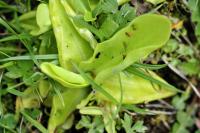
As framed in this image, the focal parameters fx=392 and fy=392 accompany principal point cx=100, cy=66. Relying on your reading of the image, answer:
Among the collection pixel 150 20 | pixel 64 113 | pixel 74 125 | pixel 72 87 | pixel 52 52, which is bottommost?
pixel 74 125

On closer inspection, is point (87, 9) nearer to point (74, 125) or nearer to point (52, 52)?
point (52, 52)

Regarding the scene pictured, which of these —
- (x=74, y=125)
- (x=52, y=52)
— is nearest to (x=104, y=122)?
(x=74, y=125)

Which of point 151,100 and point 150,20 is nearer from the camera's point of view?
point 150,20

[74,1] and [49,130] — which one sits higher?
[74,1]

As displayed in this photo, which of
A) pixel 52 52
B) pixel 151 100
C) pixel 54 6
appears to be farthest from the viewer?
pixel 151 100

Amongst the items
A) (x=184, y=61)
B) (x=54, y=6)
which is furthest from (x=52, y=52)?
(x=184, y=61)

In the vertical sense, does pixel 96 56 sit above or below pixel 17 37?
below

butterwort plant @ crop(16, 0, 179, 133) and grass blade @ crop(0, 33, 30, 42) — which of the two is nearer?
butterwort plant @ crop(16, 0, 179, 133)

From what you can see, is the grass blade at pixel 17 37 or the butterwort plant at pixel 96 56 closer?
the butterwort plant at pixel 96 56

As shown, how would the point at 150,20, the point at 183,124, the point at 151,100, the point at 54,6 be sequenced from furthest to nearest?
the point at 183,124, the point at 151,100, the point at 54,6, the point at 150,20
